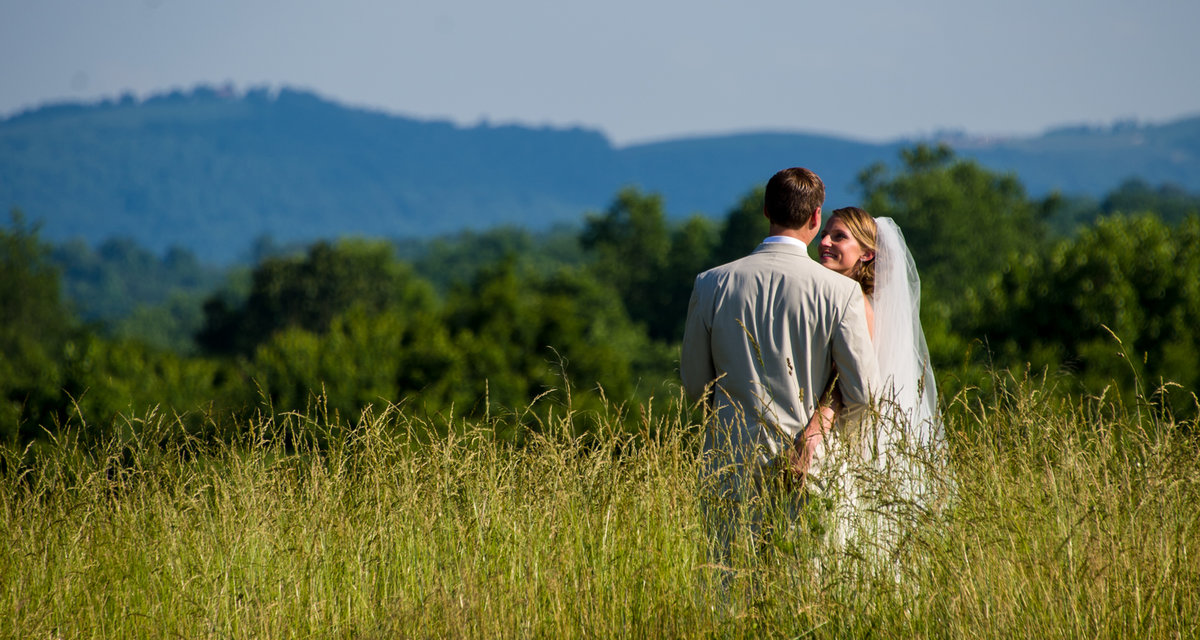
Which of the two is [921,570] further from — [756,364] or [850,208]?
[850,208]

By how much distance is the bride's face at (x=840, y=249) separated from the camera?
387 cm

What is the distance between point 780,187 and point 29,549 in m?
2.72

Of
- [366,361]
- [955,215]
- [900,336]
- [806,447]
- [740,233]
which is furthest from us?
[955,215]

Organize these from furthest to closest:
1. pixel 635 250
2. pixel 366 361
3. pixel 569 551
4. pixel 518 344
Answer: pixel 635 250
pixel 518 344
pixel 366 361
pixel 569 551

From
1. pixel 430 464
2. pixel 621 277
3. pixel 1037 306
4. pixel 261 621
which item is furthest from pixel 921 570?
pixel 621 277

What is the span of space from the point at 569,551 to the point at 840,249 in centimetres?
175

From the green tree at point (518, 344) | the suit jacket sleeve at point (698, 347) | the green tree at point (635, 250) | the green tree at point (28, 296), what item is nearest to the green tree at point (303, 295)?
the green tree at point (28, 296)

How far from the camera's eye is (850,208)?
3.90 meters

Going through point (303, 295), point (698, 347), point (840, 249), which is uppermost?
point (840, 249)

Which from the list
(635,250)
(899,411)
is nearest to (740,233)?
(635,250)

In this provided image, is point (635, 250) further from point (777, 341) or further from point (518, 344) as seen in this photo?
point (777, 341)

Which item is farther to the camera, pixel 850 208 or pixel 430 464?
pixel 850 208

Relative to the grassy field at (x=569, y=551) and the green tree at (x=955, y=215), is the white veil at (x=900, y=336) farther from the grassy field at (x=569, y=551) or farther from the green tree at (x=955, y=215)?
the green tree at (x=955, y=215)

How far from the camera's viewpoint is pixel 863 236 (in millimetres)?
3885
